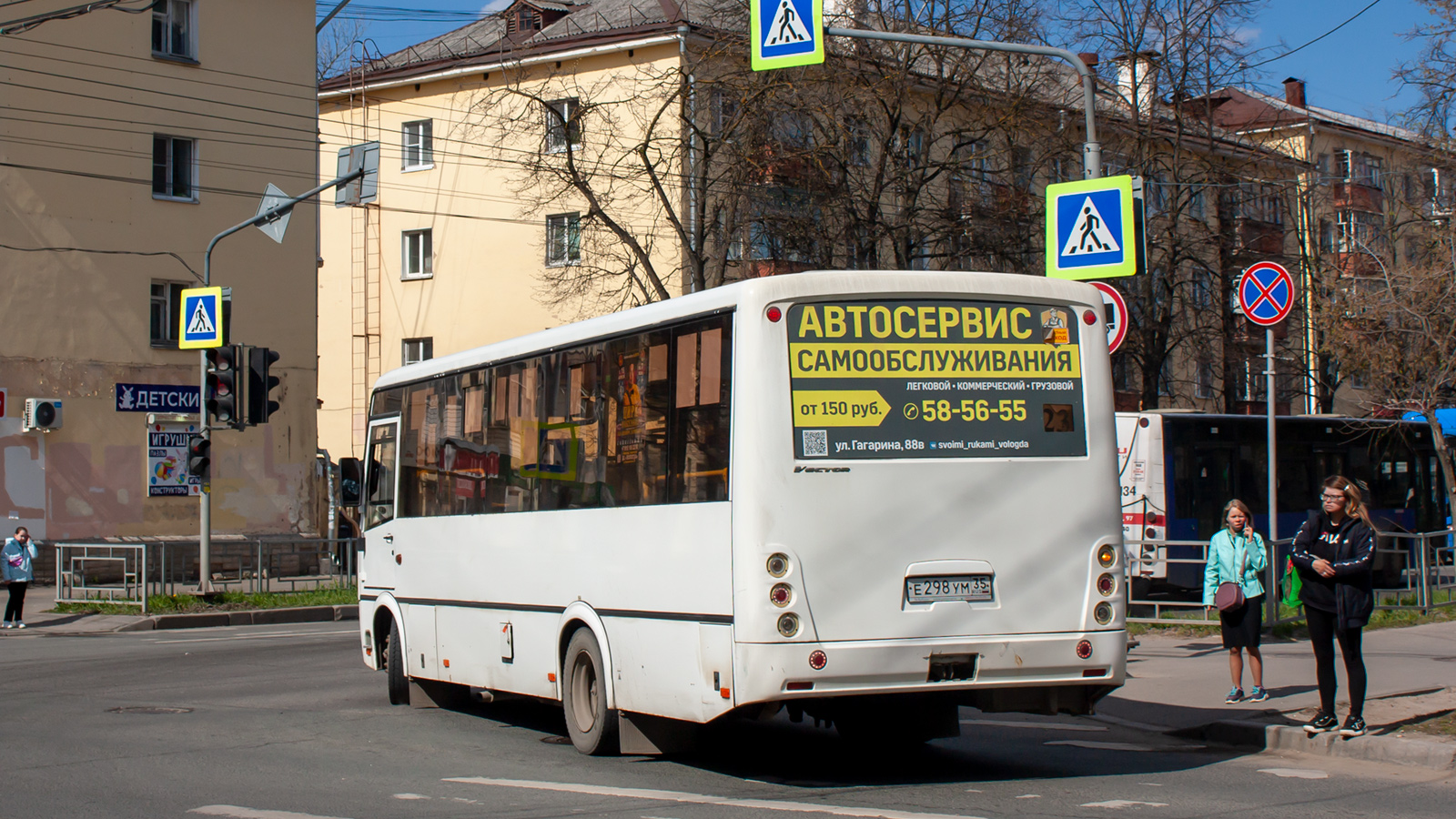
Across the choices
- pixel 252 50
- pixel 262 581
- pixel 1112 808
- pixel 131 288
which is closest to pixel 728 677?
pixel 1112 808

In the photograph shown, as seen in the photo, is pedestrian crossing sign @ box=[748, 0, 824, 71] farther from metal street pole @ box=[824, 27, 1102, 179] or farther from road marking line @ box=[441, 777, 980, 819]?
road marking line @ box=[441, 777, 980, 819]

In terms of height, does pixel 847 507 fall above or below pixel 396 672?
above

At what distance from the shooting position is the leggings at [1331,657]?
32.4ft

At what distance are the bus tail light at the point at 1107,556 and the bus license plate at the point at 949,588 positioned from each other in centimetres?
72

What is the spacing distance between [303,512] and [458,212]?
40.2ft

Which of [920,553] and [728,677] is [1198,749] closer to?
[920,553]

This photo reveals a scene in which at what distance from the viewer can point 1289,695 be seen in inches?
484

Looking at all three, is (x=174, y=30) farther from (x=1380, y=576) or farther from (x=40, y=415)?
(x=1380, y=576)

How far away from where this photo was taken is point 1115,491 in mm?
9047

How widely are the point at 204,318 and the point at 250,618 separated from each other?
4.67 m

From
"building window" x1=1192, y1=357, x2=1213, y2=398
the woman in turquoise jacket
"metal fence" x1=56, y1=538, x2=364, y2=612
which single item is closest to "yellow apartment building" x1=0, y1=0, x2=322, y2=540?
"metal fence" x1=56, y1=538, x2=364, y2=612

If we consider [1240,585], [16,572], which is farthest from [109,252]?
[1240,585]

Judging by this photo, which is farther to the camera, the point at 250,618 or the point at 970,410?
the point at 250,618

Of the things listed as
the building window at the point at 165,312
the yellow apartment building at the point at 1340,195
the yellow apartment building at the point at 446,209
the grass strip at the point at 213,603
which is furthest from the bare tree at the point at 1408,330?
the building window at the point at 165,312
